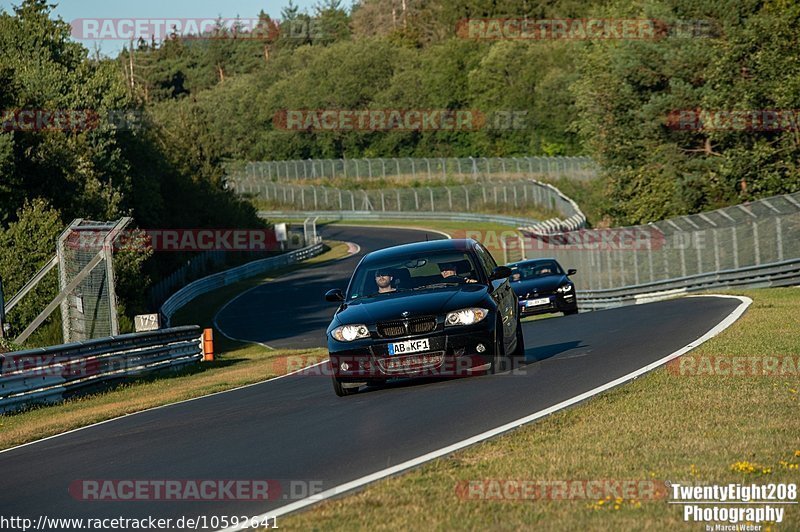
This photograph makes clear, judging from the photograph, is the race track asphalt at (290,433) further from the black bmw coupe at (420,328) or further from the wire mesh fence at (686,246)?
the wire mesh fence at (686,246)

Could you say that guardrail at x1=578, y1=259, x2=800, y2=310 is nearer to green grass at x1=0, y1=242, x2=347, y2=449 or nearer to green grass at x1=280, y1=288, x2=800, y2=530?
green grass at x1=0, y1=242, x2=347, y2=449

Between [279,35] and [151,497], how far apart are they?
15455 centimetres

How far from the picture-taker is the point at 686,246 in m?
33.9

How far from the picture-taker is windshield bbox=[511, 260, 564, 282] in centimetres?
3008

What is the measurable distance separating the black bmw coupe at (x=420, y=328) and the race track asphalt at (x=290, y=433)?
0.27m

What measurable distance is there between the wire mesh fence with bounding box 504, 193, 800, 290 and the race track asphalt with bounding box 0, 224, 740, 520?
44.8ft

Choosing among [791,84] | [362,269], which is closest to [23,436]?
[362,269]

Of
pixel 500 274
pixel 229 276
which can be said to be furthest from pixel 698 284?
pixel 229 276

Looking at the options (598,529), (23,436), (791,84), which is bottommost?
(23,436)

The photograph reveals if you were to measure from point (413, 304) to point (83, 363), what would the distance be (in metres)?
9.24

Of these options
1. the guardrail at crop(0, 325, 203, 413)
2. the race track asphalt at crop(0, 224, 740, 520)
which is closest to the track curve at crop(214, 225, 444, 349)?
the guardrail at crop(0, 325, 203, 413)

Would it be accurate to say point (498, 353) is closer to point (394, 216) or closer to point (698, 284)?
point (698, 284)

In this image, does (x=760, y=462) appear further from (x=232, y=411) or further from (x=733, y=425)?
(x=232, y=411)

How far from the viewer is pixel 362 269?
14.0 metres
